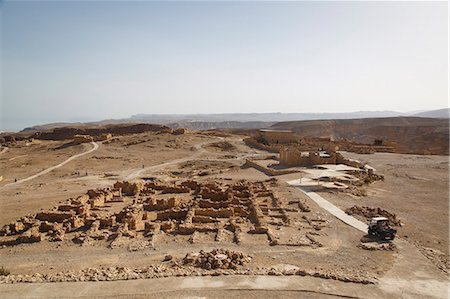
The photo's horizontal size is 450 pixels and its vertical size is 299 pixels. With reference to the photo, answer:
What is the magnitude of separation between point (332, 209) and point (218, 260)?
9820 mm

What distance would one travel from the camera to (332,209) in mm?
19422

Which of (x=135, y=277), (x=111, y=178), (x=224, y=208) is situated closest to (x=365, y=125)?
(x=111, y=178)

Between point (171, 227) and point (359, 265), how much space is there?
27.1 feet

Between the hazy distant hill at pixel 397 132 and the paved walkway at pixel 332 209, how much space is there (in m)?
34.4

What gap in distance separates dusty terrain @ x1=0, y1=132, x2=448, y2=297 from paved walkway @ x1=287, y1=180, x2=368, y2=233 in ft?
1.62

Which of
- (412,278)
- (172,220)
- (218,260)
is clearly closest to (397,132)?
(172,220)

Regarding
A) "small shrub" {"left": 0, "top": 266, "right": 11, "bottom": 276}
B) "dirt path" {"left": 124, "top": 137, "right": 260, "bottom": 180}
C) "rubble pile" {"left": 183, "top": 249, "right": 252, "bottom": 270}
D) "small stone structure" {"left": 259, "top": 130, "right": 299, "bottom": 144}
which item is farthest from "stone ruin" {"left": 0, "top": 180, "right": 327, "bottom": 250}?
"small stone structure" {"left": 259, "top": 130, "right": 299, "bottom": 144}

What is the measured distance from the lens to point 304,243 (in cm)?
1418

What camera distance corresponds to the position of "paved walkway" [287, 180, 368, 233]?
16.7 meters

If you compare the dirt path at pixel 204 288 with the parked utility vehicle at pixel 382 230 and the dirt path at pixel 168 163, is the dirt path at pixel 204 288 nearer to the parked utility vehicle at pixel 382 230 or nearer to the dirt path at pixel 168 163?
the parked utility vehicle at pixel 382 230

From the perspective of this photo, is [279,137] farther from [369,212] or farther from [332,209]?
[369,212]

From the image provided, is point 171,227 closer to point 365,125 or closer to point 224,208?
point 224,208

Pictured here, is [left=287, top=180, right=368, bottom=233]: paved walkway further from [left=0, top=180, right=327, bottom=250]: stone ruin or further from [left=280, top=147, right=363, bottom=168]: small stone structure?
[left=280, top=147, right=363, bottom=168]: small stone structure

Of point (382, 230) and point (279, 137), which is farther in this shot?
point (279, 137)
